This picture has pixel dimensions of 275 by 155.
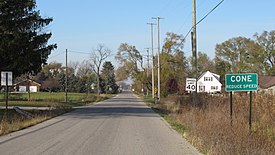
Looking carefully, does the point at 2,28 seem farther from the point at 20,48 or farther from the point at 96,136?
the point at 96,136

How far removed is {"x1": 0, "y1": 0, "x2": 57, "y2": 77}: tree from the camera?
1070 inches

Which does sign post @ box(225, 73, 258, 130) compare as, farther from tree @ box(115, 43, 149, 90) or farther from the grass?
tree @ box(115, 43, 149, 90)

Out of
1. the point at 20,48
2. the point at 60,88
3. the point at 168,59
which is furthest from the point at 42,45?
the point at 60,88

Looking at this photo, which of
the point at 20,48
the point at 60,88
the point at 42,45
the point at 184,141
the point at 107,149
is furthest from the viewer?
the point at 60,88

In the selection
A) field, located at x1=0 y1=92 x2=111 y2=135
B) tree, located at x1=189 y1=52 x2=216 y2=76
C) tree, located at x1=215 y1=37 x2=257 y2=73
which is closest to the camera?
field, located at x1=0 y1=92 x2=111 y2=135

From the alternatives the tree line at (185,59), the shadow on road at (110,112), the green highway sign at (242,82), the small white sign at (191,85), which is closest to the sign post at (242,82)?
the green highway sign at (242,82)

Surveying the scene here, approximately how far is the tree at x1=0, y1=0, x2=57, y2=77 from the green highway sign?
54.0 feet

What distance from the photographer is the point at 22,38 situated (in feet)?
90.9

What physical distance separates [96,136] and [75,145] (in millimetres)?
2872

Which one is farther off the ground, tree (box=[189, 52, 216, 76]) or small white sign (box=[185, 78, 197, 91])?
tree (box=[189, 52, 216, 76])

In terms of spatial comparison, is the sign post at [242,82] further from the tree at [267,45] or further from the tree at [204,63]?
the tree at [204,63]

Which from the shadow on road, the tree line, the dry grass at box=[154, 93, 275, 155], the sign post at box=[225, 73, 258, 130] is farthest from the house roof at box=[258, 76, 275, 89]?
the sign post at box=[225, 73, 258, 130]

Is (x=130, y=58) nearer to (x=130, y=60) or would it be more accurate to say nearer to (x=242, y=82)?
(x=130, y=60)

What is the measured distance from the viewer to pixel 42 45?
1203 inches
